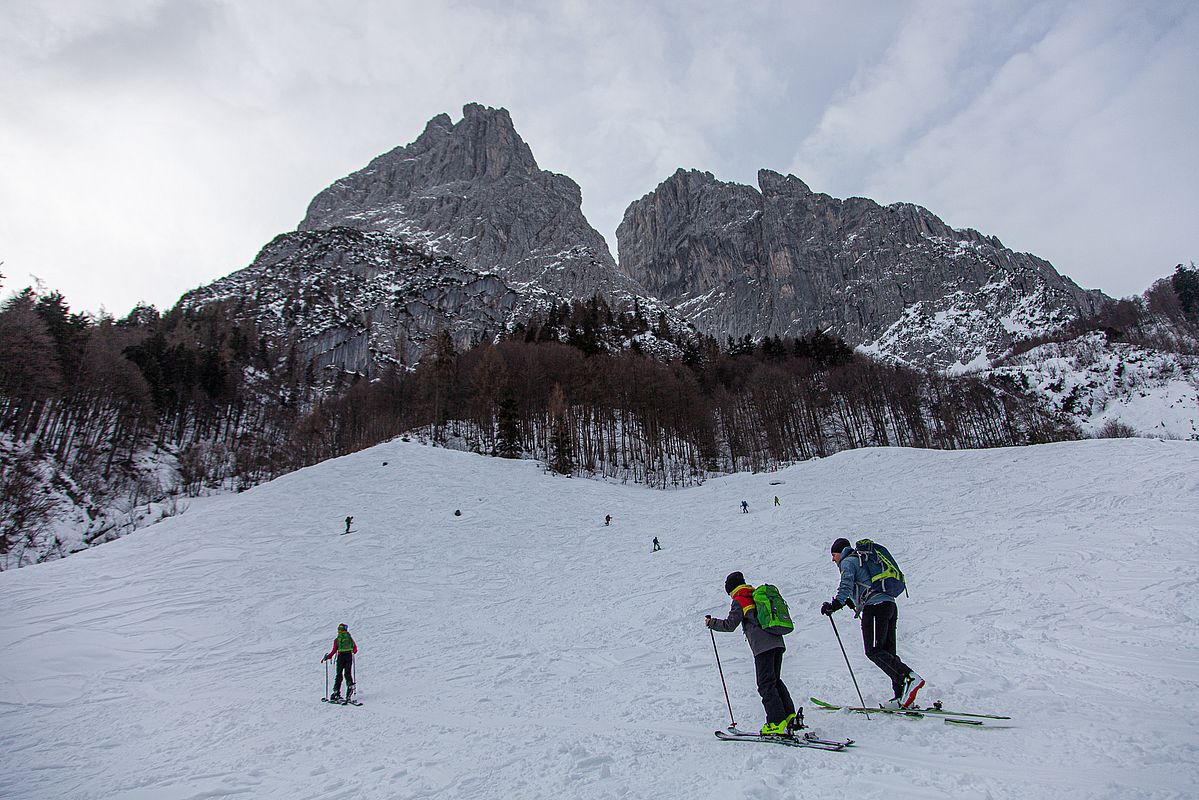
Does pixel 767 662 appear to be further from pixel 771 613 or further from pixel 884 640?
pixel 884 640

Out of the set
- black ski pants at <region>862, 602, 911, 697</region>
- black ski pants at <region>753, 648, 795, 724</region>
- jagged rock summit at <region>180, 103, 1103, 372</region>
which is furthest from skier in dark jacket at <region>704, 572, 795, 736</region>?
jagged rock summit at <region>180, 103, 1103, 372</region>

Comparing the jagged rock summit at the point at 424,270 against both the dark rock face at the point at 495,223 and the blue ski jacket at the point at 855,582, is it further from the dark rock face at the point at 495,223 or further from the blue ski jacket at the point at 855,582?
the blue ski jacket at the point at 855,582

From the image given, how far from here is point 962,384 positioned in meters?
60.7

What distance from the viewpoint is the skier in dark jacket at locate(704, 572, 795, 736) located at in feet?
17.8

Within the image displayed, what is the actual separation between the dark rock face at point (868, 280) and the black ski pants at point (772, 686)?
160 metres

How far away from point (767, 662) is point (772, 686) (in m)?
0.25

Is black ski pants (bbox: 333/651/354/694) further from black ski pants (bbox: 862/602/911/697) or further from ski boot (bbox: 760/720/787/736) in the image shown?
black ski pants (bbox: 862/602/911/697)

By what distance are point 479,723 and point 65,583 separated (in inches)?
748

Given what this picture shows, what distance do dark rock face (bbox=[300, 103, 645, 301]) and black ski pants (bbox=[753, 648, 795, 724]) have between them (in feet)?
493

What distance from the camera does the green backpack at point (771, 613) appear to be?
5.64 meters

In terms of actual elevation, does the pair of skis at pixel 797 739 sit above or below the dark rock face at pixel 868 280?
below

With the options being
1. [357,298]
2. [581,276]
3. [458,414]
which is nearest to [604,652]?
[458,414]

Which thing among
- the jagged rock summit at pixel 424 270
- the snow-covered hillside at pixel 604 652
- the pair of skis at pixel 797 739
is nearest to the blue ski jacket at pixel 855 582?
the snow-covered hillside at pixel 604 652

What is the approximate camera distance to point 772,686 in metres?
5.58
